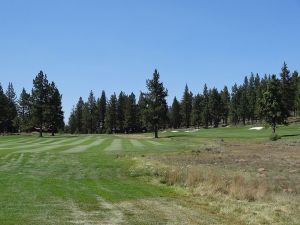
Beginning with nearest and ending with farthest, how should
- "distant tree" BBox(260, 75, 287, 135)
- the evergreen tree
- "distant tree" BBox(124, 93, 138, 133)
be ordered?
"distant tree" BBox(260, 75, 287, 135), "distant tree" BBox(124, 93, 138, 133), the evergreen tree

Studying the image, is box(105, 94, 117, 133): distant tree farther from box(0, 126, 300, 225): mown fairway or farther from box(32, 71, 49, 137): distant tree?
box(0, 126, 300, 225): mown fairway

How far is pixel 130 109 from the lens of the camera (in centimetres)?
16962

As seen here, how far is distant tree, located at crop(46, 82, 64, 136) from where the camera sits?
109438mm

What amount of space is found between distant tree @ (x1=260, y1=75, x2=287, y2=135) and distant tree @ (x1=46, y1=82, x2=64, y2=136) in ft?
160

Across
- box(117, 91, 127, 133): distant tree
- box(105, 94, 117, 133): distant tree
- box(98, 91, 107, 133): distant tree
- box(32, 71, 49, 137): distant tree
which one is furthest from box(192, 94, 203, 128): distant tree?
box(32, 71, 49, 137): distant tree

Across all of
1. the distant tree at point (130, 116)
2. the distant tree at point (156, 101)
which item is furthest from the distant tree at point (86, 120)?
the distant tree at point (156, 101)

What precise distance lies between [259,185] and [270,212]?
7.53m

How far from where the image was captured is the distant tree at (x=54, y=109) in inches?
4309

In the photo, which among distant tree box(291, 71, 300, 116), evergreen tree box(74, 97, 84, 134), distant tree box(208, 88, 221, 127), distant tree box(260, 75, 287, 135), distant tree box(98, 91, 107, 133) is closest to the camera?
distant tree box(260, 75, 287, 135)

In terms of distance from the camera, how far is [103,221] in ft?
47.5

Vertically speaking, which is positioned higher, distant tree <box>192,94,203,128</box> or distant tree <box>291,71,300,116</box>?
distant tree <box>291,71,300,116</box>

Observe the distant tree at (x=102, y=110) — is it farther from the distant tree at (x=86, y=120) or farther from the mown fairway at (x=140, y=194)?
the mown fairway at (x=140, y=194)

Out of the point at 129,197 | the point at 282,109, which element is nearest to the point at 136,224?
the point at 129,197

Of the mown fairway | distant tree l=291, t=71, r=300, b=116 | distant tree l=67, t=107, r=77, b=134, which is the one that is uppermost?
distant tree l=291, t=71, r=300, b=116
